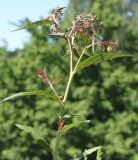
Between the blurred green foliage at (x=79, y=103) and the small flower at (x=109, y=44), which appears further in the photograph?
the blurred green foliage at (x=79, y=103)

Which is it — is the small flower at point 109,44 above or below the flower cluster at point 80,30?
below

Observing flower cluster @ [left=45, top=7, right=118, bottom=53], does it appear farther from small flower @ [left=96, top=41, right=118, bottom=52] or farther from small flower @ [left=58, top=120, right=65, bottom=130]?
small flower @ [left=58, top=120, right=65, bottom=130]

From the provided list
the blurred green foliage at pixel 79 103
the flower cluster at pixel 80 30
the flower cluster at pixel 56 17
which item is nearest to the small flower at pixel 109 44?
the flower cluster at pixel 80 30

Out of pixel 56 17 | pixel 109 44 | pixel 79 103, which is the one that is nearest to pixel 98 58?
pixel 109 44

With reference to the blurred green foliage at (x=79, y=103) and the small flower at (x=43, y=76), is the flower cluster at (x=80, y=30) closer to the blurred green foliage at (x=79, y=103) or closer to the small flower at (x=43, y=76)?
the small flower at (x=43, y=76)

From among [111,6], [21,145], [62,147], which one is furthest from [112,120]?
[111,6]

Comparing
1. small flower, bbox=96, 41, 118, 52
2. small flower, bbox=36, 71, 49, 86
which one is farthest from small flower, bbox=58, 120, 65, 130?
small flower, bbox=96, 41, 118, 52

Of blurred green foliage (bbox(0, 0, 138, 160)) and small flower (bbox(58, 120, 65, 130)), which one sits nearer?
small flower (bbox(58, 120, 65, 130))

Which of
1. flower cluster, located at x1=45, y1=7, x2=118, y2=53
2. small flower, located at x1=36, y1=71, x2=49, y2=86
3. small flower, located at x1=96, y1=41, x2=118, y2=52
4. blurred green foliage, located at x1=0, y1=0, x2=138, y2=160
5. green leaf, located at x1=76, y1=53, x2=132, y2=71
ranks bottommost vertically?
blurred green foliage, located at x1=0, y1=0, x2=138, y2=160
